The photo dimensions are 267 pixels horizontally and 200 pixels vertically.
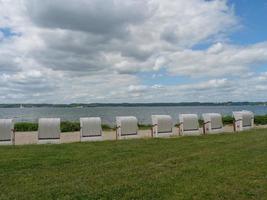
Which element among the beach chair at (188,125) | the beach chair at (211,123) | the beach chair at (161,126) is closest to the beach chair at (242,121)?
the beach chair at (211,123)

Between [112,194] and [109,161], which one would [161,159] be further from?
[112,194]

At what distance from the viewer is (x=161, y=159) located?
11.1m

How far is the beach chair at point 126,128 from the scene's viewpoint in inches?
678

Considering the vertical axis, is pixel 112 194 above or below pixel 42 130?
below

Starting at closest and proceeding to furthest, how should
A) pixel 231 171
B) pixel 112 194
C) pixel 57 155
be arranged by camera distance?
1. pixel 112 194
2. pixel 231 171
3. pixel 57 155

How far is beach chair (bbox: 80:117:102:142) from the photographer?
16.4 meters

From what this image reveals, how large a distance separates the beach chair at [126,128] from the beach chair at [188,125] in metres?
2.58

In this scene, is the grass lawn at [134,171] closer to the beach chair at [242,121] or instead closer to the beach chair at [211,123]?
the beach chair at [211,123]

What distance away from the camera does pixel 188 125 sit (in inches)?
761

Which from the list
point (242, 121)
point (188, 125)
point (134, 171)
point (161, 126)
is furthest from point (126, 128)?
point (134, 171)

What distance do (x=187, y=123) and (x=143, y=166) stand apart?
31.3 ft

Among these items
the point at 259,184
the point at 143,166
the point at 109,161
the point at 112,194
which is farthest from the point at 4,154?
the point at 259,184

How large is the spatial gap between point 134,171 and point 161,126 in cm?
902

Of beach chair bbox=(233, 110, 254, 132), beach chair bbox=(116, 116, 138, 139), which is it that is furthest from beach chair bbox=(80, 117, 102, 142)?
beach chair bbox=(233, 110, 254, 132)
